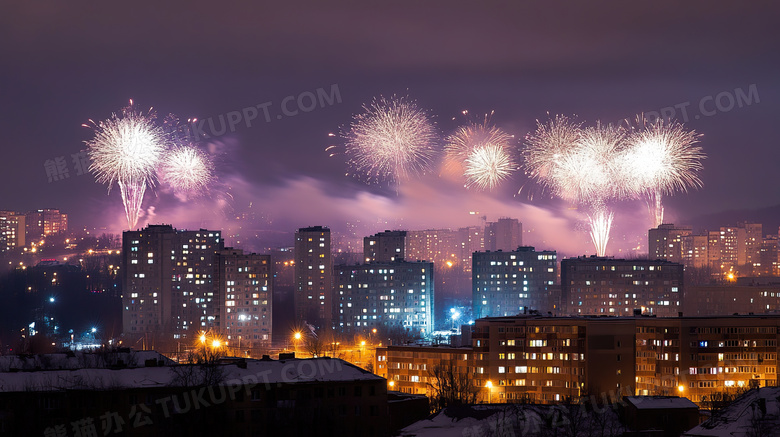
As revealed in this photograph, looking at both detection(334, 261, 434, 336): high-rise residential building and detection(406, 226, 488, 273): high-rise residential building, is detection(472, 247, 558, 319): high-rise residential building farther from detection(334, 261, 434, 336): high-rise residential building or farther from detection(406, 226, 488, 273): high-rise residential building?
detection(406, 226, 488, 273): high-rise residential building

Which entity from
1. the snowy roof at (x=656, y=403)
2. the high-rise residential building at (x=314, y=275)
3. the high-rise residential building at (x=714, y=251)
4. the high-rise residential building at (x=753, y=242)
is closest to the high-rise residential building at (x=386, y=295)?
the high-rise residential building at (x=314, y=275)

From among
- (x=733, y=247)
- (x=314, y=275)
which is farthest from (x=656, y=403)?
(x=733, y=247)

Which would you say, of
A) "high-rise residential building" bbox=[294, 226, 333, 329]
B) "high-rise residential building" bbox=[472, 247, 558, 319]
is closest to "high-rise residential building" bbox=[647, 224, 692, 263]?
"high-rise residential building" bbox=[472, 247, 558, 319]

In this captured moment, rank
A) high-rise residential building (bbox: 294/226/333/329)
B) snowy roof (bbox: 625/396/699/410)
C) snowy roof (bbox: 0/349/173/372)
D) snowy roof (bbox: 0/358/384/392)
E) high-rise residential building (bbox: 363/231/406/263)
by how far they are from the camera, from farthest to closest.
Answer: high-rise residential building (bbox: 363/231/406/263), high-rise residential building (bbox: 294/226/333/329), snowy roof (bbox: 0/349/173/372), snowy roof (bbox: 625/396/699/410), snowy roof (bbox: 0/358/384/392)

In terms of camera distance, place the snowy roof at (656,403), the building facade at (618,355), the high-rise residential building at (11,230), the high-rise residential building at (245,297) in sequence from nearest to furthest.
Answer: the snowy roof at (656,403), the building facade at (618,355), the high-rise residential building at (245,297), the high-rise residential building at (11,230)

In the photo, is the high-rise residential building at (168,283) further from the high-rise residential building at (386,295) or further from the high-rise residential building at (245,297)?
the high-rise residential building at (386,295)

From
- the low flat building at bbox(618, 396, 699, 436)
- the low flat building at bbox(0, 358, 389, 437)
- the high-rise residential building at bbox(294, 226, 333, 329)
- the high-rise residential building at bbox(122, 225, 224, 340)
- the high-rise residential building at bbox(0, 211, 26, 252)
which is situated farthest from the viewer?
the high-rise residential building at bbox(0, 211, 26, 252)
